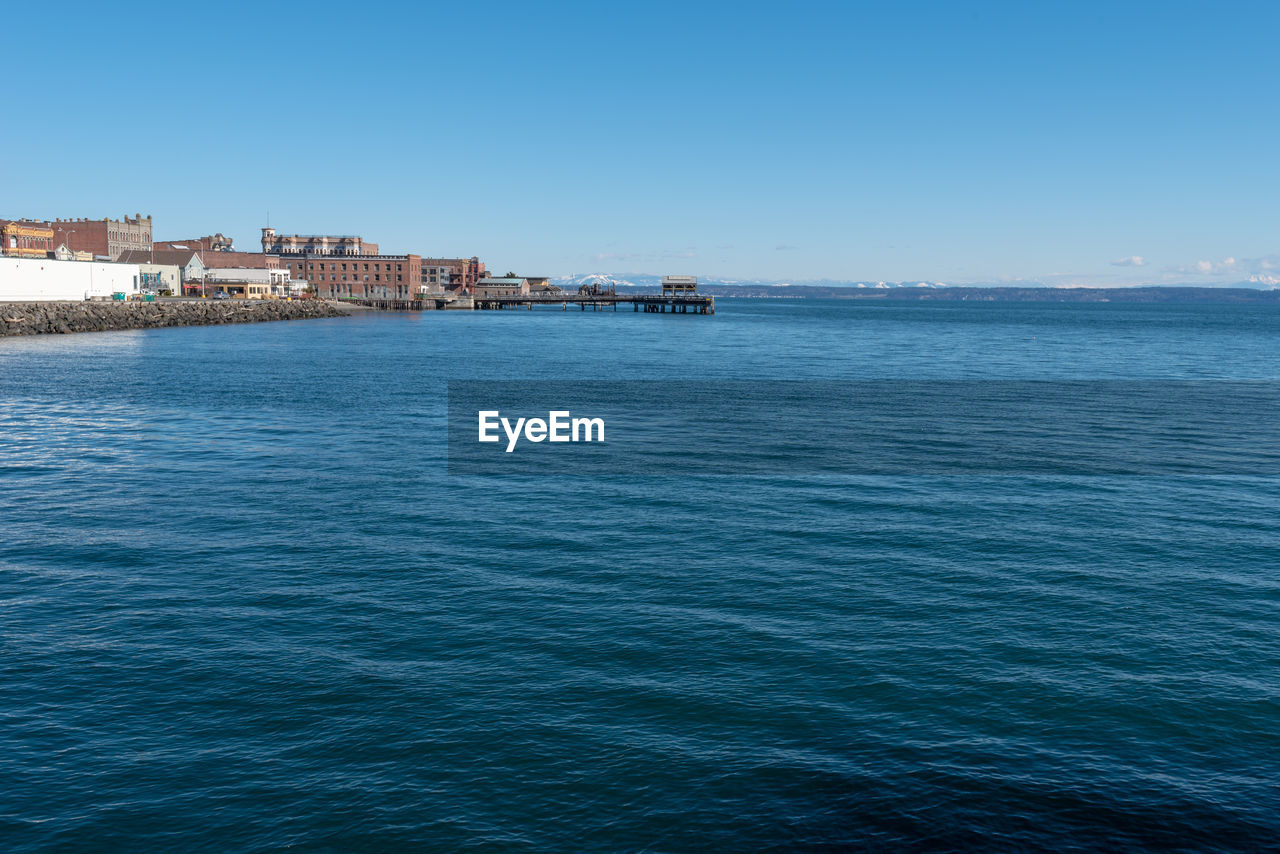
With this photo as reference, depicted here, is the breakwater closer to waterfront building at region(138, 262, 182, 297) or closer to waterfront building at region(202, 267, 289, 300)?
waterfront building at region(138, 262, 182, 297)

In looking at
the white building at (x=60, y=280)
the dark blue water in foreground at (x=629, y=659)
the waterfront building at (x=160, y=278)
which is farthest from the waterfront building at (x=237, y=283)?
the dark blue water in foreground at (x=629, y=659)

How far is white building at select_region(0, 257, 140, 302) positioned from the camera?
375 feet

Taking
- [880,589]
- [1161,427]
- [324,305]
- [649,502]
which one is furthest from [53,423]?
[324,305]

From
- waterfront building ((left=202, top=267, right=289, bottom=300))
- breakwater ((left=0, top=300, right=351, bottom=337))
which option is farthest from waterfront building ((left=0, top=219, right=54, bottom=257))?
waterfront building ((left=202, top=267, right=289, bottom=300))

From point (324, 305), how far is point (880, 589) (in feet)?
592

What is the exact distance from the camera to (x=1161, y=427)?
49.8m

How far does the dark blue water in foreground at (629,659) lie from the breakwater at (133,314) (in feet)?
268

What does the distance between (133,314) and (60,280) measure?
10.2 meters

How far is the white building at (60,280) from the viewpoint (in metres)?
114

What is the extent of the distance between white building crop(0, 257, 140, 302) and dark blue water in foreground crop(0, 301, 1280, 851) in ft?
308

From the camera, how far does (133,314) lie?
12619 centimetres

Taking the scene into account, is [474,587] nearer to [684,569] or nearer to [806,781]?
[684,569]

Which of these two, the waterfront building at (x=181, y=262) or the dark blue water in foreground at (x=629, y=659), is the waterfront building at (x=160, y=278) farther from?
the dark blue water in foreground at (x=629, y=659)

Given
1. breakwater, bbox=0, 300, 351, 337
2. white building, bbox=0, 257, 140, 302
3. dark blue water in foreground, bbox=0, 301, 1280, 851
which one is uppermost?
white building, bbox=0, 257, 140, 302
